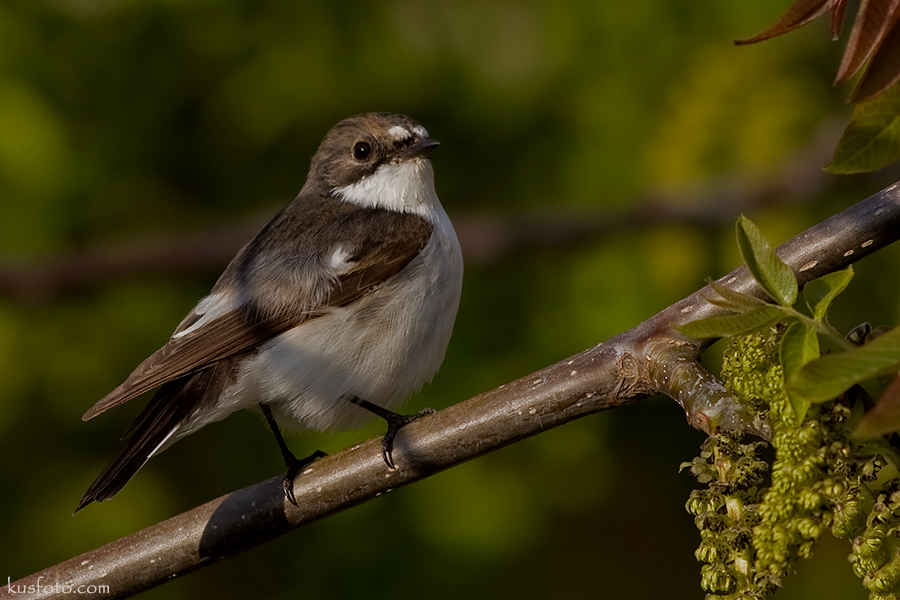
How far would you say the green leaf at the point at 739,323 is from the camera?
63.2 inches

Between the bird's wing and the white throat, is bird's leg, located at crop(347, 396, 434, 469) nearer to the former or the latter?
the bird's wing

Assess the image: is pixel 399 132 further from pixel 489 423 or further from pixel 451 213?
pixel 489 423

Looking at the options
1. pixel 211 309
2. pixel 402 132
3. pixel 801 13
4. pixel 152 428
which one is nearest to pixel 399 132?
pixel 402 132

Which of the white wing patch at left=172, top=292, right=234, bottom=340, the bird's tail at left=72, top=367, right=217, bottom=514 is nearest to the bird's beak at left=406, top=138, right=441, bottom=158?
the white wing patch at left=172, top=292, right=234, bottom=340

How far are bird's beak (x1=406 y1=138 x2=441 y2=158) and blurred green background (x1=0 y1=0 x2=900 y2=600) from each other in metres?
0.58

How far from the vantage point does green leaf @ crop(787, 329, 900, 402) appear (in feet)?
4.25

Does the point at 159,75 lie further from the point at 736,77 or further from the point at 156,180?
the point at 736,77

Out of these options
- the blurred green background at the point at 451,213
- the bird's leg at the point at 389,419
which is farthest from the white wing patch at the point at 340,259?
the blurred green background at the point at 451,213

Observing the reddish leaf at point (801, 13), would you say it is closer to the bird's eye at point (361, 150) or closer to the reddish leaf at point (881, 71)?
the reddish leaf at point (881, 71)

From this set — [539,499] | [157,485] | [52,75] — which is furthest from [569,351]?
[52,75]

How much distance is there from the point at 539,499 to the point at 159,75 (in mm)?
2764

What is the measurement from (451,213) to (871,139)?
3.76 meters

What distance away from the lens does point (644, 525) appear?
5.48 meters

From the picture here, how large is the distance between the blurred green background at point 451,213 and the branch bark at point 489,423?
1.65 m
